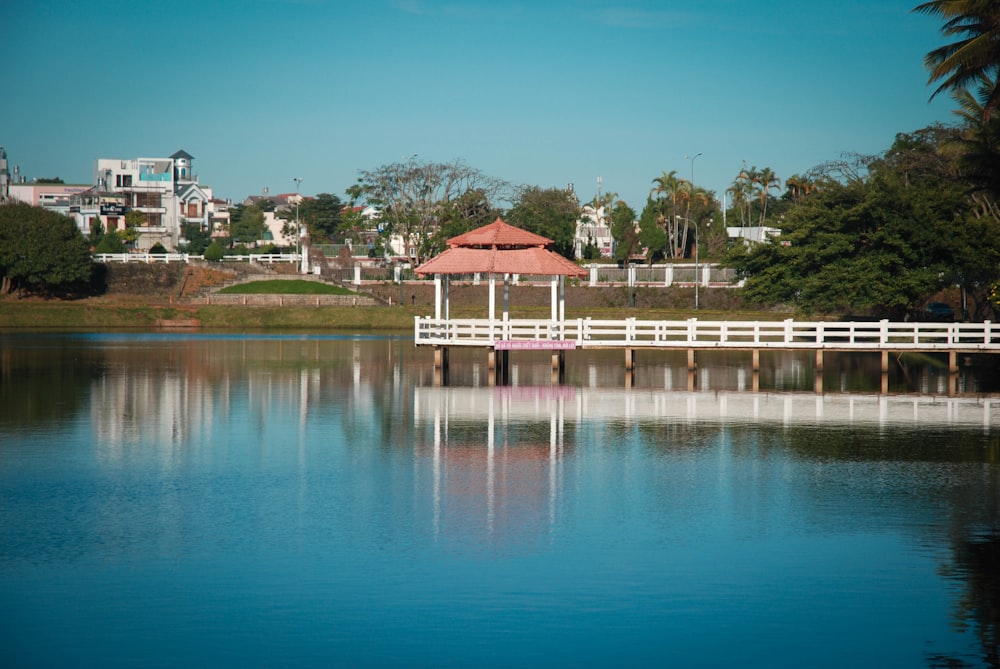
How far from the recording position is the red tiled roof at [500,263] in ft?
124

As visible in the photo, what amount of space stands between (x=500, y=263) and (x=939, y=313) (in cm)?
2730

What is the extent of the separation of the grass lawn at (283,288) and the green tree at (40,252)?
34.5ft

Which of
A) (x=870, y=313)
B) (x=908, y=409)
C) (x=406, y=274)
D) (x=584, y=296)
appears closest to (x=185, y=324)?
(x=406, y=274)

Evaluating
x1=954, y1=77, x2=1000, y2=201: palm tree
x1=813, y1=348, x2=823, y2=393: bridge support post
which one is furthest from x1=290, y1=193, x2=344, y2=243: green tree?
x1=813, y1=348, x2=823, y2=393: bridge support post

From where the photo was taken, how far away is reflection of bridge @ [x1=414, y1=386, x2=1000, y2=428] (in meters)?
27.1

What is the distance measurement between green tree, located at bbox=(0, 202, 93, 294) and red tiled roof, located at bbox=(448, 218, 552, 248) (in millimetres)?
47868

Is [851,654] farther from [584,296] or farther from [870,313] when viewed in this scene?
[584,296]

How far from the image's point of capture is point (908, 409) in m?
29.2

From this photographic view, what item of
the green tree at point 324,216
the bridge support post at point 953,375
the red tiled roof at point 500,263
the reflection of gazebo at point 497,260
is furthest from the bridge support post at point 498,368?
the green tree at point 324,216

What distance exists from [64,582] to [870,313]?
52.4 m

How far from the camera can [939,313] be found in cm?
5522

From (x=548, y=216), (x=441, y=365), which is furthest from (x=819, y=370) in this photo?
(x=548, y=216)

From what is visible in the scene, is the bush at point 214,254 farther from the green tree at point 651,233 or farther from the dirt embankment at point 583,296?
the green tree at point 651,233

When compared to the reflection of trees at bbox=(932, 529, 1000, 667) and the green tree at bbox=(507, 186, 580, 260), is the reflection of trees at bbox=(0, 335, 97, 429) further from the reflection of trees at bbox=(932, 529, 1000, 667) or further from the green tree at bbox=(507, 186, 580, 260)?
the green tree at bbox=(507, 186, 580, 260)
